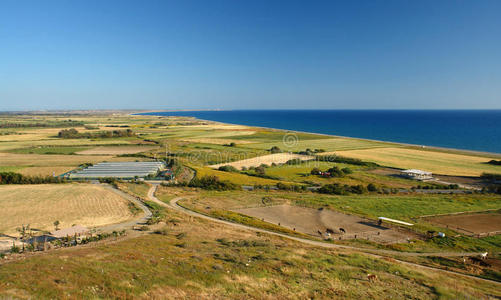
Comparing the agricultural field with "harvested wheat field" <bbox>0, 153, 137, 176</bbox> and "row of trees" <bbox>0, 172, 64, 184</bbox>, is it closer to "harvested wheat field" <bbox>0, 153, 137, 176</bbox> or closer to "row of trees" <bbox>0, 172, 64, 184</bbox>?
"row of trees" <bbox>0, 172, 64, 184</bbox>

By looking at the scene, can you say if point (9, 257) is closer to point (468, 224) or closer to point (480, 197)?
point (468, 224)

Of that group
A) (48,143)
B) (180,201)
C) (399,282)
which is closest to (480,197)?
(399,282)

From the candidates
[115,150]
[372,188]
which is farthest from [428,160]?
[115,150]

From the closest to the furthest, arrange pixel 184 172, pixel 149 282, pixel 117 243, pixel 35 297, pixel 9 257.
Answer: pixel 35 297
pixel 149 282
pixel 9 257
pixel 117 243
pixel 184 172

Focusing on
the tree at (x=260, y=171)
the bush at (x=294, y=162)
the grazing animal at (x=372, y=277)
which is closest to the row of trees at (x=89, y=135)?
the bush at (x=294, y=162)

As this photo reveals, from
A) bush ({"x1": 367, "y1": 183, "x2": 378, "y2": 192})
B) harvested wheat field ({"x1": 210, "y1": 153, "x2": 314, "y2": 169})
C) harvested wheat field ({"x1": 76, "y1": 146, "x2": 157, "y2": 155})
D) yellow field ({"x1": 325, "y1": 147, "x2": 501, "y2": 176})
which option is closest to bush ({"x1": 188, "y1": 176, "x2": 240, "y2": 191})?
harvested wheat field ({"x1": 210, "y1": 153, "x2": 314, "y2": 169})

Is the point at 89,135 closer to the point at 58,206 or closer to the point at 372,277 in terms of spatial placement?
the point at 58,206
